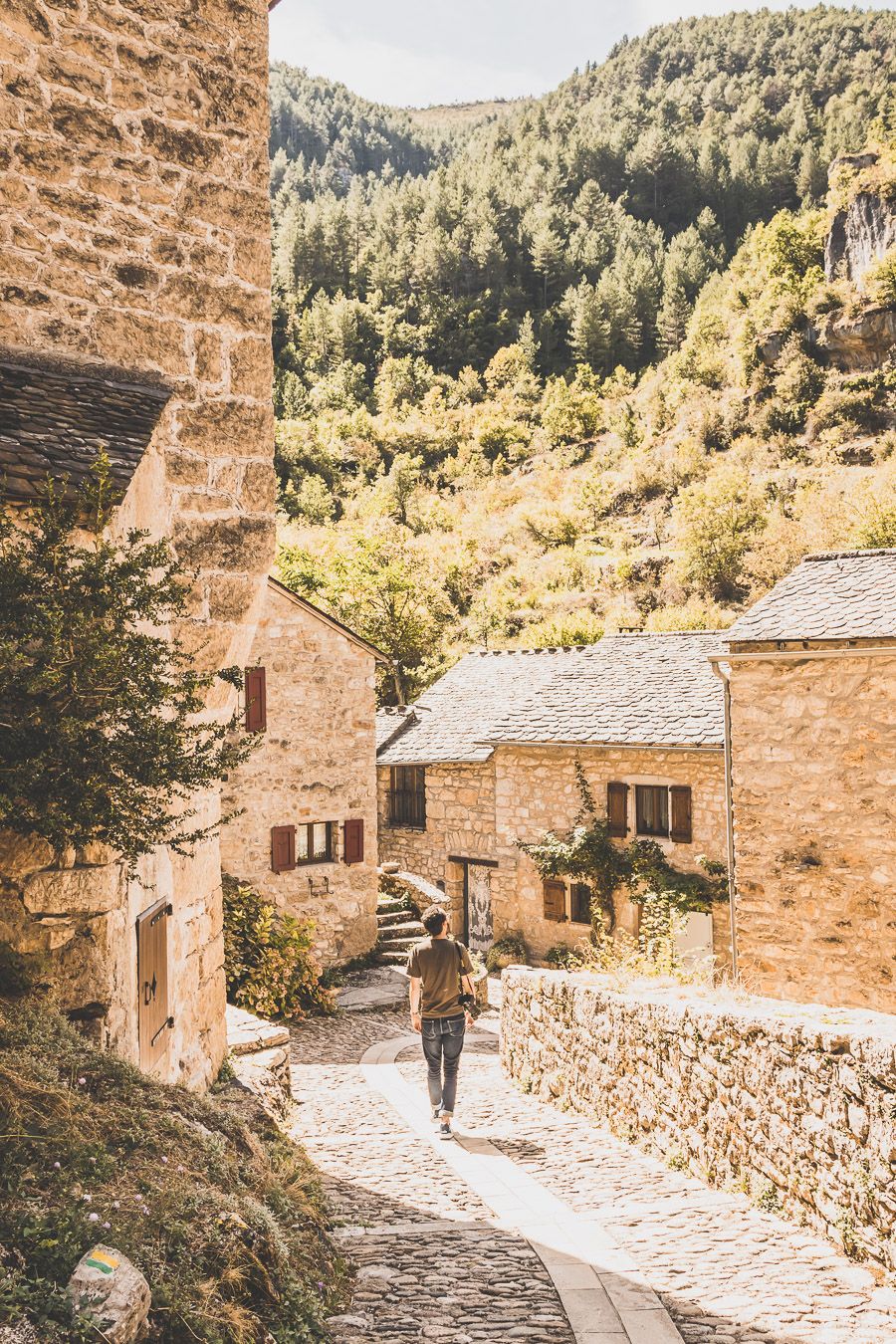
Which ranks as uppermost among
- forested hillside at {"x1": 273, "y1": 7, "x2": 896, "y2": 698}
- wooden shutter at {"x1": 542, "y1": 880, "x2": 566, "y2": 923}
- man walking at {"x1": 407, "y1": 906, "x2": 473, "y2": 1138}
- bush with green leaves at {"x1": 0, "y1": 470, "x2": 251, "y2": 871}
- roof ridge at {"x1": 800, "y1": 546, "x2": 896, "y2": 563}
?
forested hillside at {"x1": 273, "y1": 7, "x2": 896, "y2": 698}

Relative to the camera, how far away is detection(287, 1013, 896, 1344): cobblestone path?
3.92 m

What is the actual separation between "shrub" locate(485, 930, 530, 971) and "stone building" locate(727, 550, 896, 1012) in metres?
7.52

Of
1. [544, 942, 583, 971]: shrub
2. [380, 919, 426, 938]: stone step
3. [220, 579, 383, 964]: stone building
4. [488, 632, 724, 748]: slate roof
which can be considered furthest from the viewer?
[380, 919, 426, 938]: stone step

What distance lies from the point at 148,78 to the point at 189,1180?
5556mm

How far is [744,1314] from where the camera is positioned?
13.2ft

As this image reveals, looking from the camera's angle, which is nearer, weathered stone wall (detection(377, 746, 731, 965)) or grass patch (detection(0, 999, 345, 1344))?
grass patch (detection(0, 999, 345, 1344))

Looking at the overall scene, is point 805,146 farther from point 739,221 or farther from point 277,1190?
point 277,1190

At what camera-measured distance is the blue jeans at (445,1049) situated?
7.27 m

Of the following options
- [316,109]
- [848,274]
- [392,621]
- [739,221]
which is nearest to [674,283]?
[739,221]

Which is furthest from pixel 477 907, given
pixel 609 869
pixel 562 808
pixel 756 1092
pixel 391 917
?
pixel 756 1092

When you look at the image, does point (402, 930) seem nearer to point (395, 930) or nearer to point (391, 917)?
point (395, 930)

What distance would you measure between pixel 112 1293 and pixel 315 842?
1397 centimetres

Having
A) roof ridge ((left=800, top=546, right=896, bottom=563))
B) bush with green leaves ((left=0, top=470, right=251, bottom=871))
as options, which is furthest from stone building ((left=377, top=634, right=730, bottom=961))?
bush with green leaves ((left=0, top=470, right=251, bottom=871))

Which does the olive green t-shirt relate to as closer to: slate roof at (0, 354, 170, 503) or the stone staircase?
slate roof at (0, 354, 170, 503)
